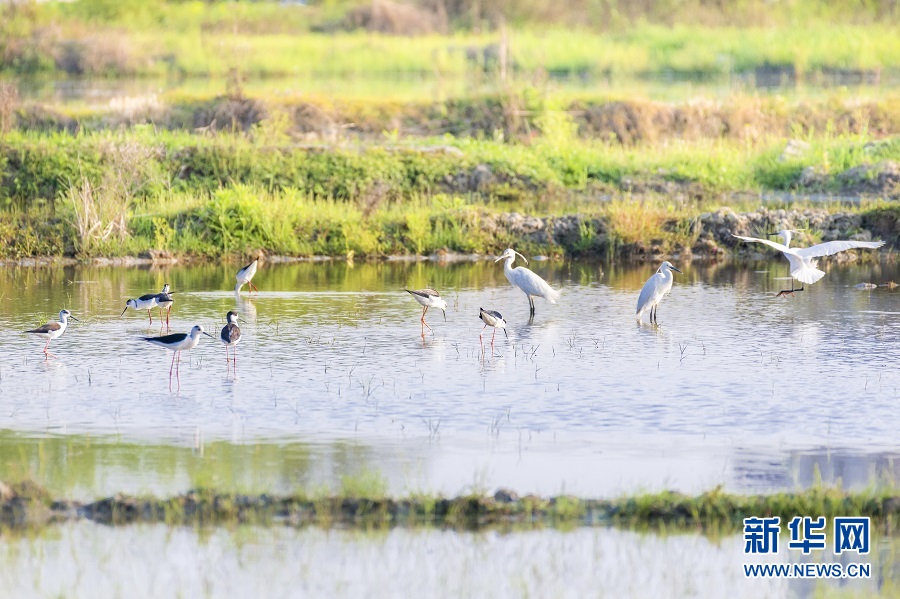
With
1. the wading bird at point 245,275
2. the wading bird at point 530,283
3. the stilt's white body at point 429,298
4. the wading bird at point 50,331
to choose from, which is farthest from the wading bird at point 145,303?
the wading bird at point 530,283

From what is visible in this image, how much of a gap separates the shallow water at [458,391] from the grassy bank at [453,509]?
36 cm

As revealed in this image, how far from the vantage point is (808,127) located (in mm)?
29281

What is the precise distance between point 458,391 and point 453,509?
3404mm

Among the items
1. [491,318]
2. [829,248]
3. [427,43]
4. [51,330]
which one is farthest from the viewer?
[427,43]

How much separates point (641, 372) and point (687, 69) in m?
34.5

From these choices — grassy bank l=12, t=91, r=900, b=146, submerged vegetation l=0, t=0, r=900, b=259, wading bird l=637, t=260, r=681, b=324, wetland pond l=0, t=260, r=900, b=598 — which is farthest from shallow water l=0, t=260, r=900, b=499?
grassy bank l=12, t=91, r=900, b=146

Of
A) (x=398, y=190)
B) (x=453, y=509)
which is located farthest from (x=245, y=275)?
(x=453, y=509)

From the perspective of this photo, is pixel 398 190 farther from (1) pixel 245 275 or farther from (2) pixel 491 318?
(2) pixel 491 318

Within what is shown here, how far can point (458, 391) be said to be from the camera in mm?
11594

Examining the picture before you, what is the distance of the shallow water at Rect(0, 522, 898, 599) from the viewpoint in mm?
7391

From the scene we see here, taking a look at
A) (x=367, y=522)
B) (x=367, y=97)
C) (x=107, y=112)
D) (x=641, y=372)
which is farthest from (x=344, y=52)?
(x=367, y=522)

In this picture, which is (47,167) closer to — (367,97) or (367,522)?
(367,97)

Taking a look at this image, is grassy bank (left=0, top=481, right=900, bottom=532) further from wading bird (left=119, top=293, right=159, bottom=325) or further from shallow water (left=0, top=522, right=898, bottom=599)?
wading bird (left=119, top=293, right=159, bottom=325)

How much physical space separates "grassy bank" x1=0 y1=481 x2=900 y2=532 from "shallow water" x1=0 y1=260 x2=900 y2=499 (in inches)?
14.2
